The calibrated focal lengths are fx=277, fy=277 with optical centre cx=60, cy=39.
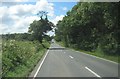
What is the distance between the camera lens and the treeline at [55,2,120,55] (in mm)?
29500

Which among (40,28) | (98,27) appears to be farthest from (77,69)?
(40,28)

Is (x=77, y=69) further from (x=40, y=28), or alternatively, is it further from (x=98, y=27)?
(x=40, y=28)

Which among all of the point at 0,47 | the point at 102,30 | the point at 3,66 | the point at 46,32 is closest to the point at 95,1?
the point at 0,47

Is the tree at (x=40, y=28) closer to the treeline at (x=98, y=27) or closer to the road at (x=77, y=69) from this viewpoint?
the treeline at (x=98, y=27)

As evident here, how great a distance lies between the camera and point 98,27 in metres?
47.9

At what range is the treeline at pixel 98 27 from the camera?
29500mm

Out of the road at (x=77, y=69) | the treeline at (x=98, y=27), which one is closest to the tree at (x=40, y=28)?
the treeline at (x=98, y=27)

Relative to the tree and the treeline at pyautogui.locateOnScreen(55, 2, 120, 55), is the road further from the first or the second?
the tree

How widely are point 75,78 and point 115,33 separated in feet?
62.9

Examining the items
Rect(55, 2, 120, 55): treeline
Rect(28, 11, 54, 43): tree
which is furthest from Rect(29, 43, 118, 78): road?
Rect(28, 11, 54, 43): tree

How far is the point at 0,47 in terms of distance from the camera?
18094 millimetres

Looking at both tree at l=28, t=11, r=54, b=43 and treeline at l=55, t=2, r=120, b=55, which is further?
tree at l=28, t=11, r=54, b=43

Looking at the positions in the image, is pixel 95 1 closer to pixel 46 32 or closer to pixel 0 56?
pixel 0 56

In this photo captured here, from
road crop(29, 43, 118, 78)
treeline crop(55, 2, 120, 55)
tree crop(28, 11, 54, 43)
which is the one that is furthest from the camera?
tree crop(28, 11, 54, 43)
